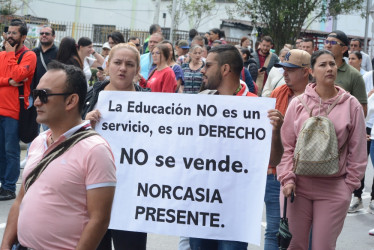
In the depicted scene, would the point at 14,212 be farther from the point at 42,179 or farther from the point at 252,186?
the point at 252,186

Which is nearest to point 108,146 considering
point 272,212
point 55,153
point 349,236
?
point 55,153

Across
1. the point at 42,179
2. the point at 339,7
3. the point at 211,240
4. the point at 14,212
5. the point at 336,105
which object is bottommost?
the point at 211,240

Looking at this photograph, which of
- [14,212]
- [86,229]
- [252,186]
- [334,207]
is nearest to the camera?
[86,229]

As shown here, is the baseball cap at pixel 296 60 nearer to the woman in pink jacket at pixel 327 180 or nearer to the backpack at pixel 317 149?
the woman in pink jacket at pixel 327 180

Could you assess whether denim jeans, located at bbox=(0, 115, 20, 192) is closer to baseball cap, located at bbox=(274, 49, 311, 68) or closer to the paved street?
the paved street

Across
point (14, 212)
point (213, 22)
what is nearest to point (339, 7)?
point (213, 22)

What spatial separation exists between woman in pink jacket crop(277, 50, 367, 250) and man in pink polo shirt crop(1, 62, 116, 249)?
2.05 metres

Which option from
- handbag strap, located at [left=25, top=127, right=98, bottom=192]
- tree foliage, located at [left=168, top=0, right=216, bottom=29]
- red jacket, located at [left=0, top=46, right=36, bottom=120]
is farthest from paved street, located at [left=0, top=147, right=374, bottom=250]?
tree foliage, located at [left=168, top=0, right=216, bottom=29]

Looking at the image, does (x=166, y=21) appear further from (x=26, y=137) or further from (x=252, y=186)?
(x=252, y=186)

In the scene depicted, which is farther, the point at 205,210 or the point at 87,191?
the point at 205,210

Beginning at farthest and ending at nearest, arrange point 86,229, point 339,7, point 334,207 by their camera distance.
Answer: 1. point 339,7
2. point 334,207
3. point 86,229

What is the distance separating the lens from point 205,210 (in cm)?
464

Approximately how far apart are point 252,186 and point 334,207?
0.80 meters

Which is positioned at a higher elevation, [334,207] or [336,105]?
[336,105]
